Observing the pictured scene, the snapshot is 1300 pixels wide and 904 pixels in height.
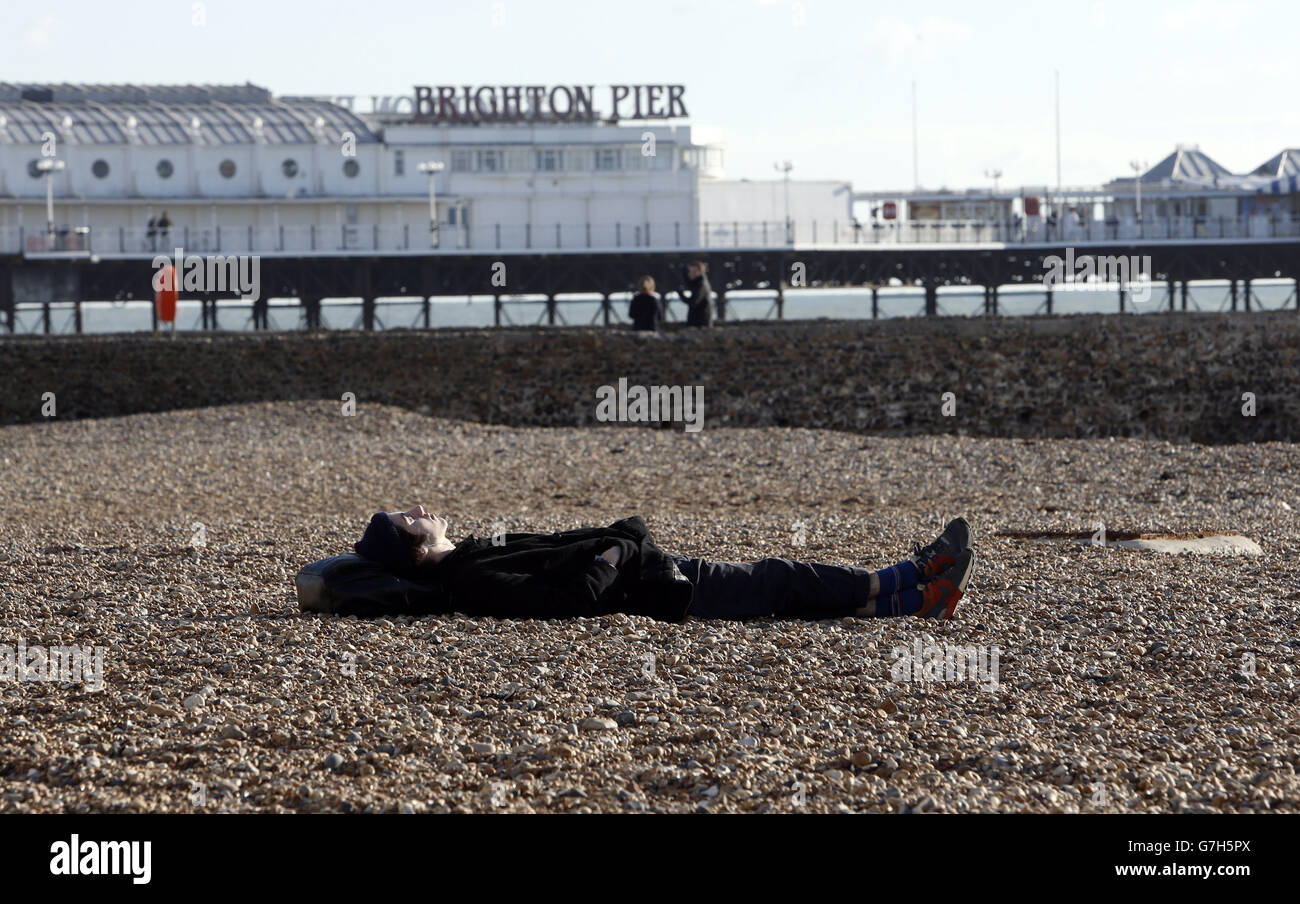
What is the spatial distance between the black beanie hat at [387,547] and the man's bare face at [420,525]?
3 centimetres

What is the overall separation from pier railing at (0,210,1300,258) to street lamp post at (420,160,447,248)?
0.14m

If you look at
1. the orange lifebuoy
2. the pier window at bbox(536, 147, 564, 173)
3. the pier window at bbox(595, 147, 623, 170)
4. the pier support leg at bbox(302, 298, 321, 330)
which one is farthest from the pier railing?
the orange lifebuoy

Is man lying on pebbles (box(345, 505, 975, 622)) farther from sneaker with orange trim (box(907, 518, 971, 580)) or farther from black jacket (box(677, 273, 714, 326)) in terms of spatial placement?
black jacket (box(677, 273, 714, 326))

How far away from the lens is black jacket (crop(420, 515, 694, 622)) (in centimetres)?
625

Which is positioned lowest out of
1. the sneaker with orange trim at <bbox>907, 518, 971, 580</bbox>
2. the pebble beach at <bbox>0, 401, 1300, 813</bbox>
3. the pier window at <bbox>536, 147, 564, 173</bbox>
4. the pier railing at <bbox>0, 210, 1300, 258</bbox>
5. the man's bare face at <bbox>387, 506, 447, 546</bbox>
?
the pebble beach at <bbox>0, 401, 1300, 813</bbox>

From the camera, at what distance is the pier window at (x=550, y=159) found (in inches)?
1556

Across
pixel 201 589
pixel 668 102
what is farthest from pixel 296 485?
pixel 668 102

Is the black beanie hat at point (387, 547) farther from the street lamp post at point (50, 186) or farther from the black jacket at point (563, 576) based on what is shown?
the street lamp post at point (50, 186)

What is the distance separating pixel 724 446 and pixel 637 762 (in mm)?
11700

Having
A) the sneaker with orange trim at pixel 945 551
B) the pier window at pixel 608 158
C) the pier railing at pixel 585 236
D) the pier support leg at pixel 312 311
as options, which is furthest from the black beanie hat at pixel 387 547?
the pier window at pixel 608 158

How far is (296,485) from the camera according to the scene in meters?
13.6

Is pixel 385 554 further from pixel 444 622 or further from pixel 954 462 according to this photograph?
pixel 954 462

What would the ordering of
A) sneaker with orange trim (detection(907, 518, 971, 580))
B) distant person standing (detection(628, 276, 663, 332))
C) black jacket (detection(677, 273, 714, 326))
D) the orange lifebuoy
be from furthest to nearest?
the orange lifebuoy
black jacket (detection(677, 273, 714, 326))
distant person standing (detection(628, 276, 663, 332))
sneaker with orange trim (detection(907, 518, 971, 580))

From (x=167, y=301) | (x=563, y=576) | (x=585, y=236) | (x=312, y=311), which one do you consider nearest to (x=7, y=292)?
(x=312, y=311)
